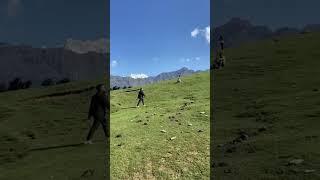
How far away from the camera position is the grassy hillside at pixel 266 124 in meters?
23.5

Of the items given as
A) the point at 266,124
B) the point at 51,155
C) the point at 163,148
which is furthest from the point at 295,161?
the point at 51,155

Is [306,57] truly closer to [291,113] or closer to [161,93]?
[161,93]

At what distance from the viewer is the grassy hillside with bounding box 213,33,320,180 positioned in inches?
924

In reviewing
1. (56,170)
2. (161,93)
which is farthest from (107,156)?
(161,93)

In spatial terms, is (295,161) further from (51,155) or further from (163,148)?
(51,155)

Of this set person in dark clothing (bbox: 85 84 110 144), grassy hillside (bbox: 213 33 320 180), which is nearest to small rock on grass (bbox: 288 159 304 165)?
grassy hillside (bbox: 213 33 320 180)

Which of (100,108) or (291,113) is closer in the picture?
(100,108)

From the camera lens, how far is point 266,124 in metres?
39.8

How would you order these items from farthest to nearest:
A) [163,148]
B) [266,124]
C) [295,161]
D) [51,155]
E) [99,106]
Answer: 1. [266,124]
2. [99,106]
3. [51,155]
4. [163,148]
5. [295,161]

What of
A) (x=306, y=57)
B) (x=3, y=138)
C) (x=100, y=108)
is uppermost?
(x=306, y=57)

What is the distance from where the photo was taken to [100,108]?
3466 centimetres

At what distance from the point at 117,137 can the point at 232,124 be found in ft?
31.9

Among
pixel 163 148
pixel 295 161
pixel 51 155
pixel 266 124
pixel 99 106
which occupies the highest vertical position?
pixel 99 106

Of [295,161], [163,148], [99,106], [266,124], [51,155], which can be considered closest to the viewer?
[295,161]
